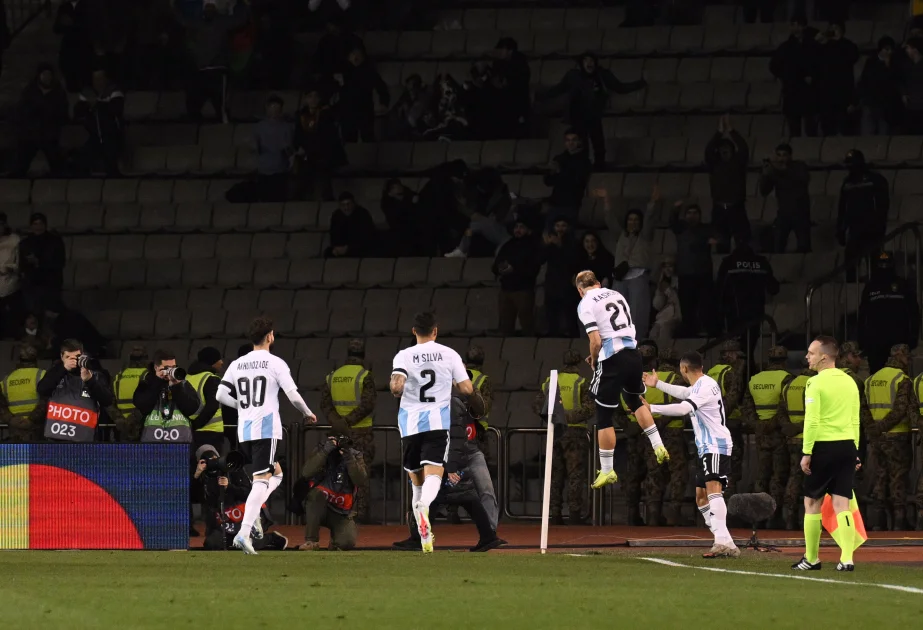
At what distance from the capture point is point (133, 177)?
108 ft

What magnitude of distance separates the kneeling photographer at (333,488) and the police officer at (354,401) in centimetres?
375

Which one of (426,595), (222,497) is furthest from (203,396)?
(426,595)

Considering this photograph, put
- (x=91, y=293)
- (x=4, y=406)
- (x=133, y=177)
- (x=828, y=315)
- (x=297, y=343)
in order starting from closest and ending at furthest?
(x=4, y=406)
(x=828, y=315)
(x=297, y=343)
(x=91, y=293)
(x=133, y=177)

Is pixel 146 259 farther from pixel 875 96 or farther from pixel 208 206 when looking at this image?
pixel 875 96

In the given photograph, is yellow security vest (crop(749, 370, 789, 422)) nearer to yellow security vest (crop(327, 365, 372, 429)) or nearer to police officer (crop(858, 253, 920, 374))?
police officer (crop(858, 253, 920, 374))

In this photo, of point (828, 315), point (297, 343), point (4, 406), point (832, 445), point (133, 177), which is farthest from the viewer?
point (133, 177)

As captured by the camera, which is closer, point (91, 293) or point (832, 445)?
point (832, 445)

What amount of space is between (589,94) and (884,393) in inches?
352

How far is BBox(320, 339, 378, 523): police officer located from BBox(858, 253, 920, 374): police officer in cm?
644

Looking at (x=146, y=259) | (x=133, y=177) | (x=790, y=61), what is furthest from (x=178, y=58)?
(x=790, y=61)

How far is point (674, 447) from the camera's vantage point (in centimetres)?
2391

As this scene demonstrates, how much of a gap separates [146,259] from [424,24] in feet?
24.5

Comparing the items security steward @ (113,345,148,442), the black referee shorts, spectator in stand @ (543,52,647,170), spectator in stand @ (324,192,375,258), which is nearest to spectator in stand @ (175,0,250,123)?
spectator in stand @ (324,192,375,258)

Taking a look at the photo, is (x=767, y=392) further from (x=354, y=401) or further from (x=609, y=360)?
(x=609, y=360)
